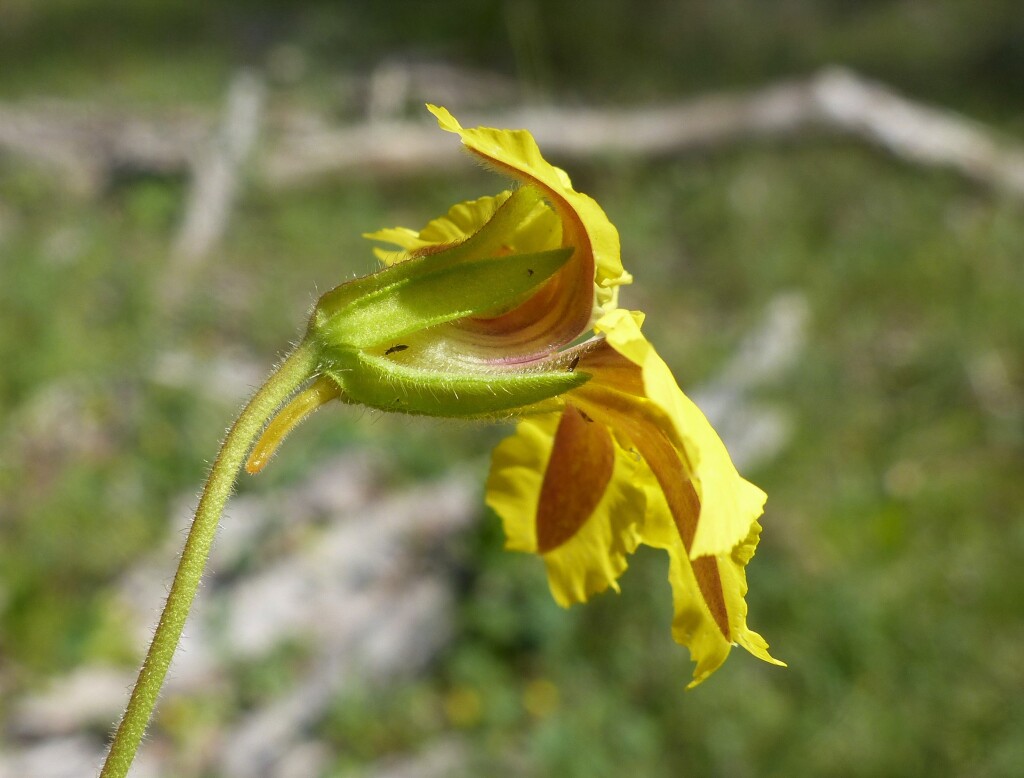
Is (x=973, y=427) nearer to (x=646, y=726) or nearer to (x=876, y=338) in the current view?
(x=876, y=338)

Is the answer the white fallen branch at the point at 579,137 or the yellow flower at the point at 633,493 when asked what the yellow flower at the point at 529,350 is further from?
the white fallen branch at the point at 579,137

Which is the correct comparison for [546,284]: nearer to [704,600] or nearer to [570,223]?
[570,223]

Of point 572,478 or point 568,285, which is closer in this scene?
point 568,285

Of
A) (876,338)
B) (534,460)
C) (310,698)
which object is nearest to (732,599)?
(534,460)

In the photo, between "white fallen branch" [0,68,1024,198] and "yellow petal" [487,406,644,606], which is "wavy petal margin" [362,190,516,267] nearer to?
"yellow petal" [487,406,644,606]

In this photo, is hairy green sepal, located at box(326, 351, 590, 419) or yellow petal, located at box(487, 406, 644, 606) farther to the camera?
yellow petal, located at box(487, 406, 644, 606)

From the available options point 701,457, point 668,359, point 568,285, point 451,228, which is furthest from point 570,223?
point 668,359

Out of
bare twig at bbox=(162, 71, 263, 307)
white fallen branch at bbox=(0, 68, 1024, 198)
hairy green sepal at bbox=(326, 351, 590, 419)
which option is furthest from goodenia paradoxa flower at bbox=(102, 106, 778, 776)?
white fallen branch at bbox=(0, 68, 1024, 198)
